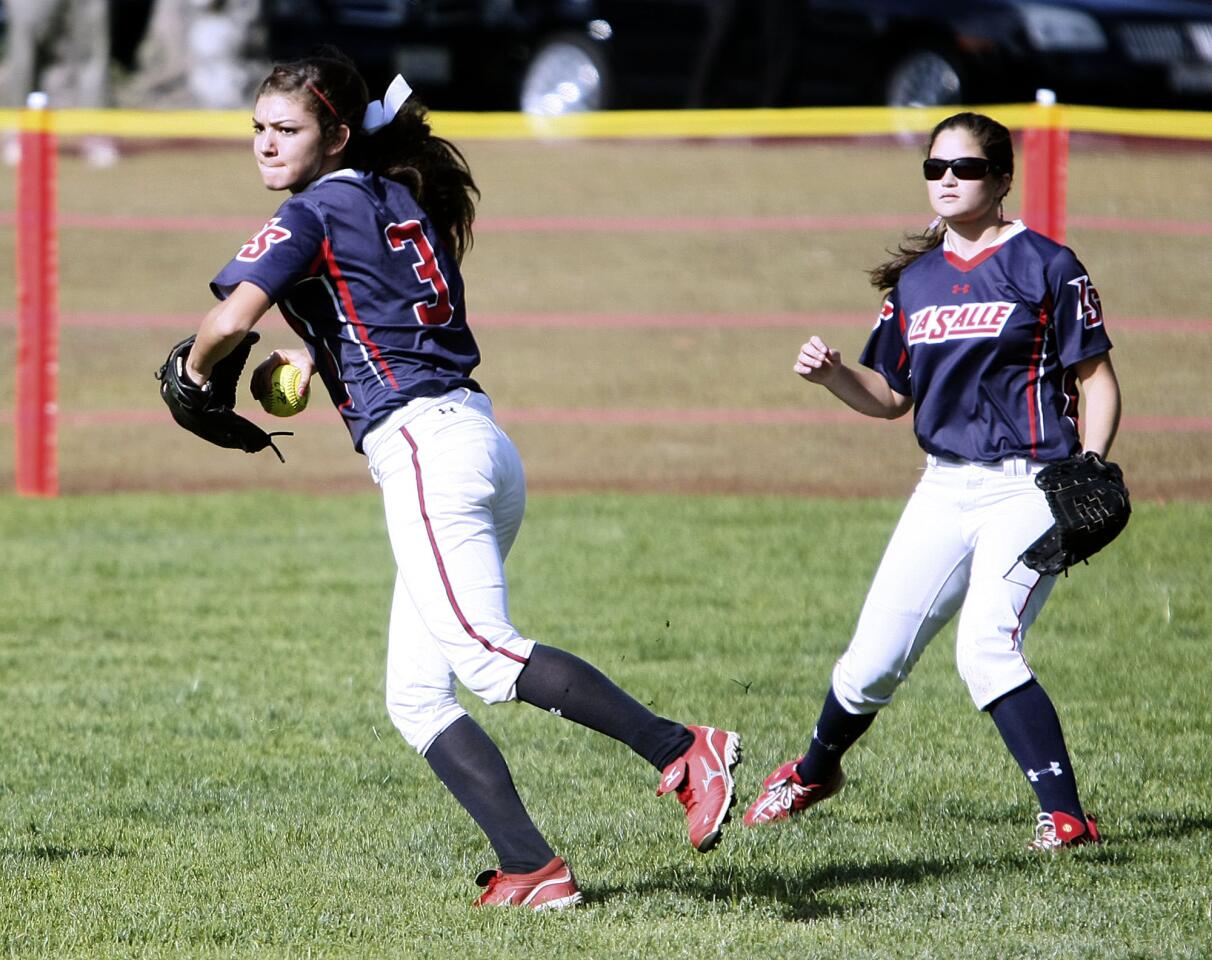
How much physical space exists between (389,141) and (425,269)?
0.39 metres

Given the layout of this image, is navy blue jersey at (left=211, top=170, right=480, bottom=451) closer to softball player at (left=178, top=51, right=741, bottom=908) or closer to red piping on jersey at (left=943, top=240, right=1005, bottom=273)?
softball player at (left=178, top=51, right=741, bottom=908)

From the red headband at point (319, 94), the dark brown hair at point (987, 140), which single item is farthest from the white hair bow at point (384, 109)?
the dark brown hair at point (987, 140)

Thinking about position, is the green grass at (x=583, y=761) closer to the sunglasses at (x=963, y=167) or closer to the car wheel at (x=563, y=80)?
the sunglasses at (x=963, y=167)

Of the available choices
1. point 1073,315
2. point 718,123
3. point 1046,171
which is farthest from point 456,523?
point 718,123

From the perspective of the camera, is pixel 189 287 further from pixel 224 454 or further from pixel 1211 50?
pixel 1211 50

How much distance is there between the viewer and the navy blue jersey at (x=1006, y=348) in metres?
4.49

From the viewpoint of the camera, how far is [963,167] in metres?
4.49

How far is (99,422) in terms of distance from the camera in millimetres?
A: 12219

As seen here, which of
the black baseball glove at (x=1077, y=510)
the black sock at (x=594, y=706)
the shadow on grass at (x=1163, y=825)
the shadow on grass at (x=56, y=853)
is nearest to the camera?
the black sock at (x=594, y=706)

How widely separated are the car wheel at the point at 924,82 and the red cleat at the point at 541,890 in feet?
39.8

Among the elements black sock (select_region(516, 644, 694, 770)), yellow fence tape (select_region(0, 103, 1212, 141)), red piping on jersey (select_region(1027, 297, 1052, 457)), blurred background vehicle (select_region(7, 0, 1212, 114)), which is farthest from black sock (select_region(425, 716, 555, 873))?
blurred background vehicle (select_region(7, 0, 1212, 114))

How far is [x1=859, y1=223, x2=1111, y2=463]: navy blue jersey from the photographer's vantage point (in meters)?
4.49

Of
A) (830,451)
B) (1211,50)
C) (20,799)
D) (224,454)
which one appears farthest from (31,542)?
(1211,50)

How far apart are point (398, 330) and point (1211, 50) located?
13232 millimetres
